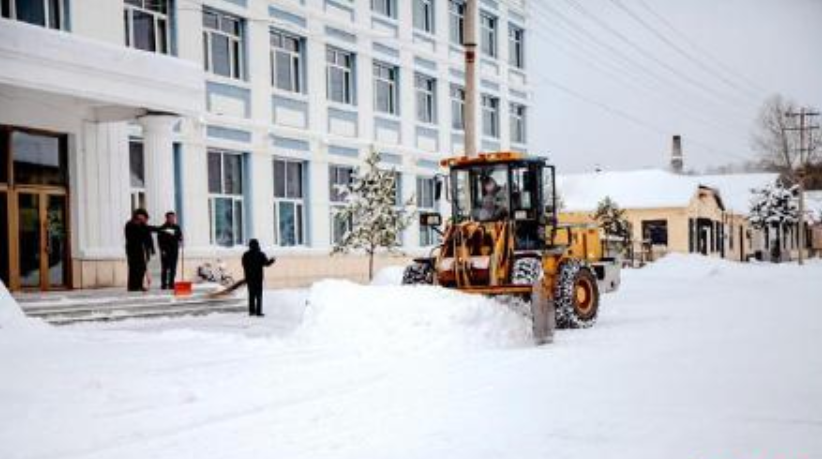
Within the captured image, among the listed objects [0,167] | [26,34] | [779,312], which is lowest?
[779,312]

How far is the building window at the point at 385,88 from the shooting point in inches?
1118

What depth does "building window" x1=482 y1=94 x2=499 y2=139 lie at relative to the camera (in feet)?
113

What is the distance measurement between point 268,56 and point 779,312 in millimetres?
13821

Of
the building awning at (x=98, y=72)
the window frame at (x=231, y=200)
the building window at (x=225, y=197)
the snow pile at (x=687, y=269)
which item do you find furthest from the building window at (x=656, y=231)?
the building awning at (x=98, y=72)

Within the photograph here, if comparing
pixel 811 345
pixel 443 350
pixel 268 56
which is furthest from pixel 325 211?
pixel 811 345

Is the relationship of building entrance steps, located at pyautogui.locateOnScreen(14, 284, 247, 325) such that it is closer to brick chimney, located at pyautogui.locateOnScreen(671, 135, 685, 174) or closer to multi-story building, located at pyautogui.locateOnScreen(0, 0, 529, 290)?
multi-story building, located at pyautogui.locateOnScreen(0, 0, 529, 290)

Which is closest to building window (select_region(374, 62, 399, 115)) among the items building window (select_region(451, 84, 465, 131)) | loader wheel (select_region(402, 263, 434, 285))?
building window (select_region(451, 84, 465, 131))

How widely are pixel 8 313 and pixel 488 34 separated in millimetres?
25295

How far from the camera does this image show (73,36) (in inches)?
620

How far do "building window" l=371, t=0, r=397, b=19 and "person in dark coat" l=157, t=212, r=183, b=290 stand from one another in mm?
12716

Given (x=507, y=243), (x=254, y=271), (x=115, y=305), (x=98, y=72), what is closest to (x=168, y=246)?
(x=254, y=271)

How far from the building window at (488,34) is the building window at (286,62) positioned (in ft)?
35.5

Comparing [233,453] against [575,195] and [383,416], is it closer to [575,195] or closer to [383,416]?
[383,416]

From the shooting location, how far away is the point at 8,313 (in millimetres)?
12516
